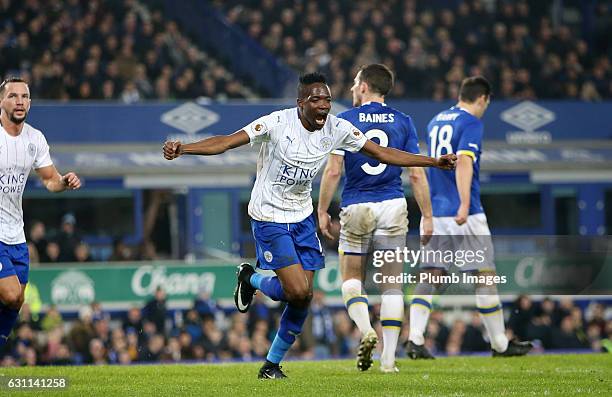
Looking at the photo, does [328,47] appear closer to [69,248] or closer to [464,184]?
[69,248]

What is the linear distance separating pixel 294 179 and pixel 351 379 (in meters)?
1.70

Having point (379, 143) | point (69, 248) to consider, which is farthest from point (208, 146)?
point (69, 248)

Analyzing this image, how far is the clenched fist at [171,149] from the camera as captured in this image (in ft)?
26.4

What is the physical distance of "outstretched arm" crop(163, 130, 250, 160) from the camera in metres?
8.11

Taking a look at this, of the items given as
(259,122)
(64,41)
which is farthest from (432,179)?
(64,41)

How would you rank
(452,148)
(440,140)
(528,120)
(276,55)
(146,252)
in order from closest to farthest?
(452,148) → (440,140) → (146,252) → (528,120) → (276,55)

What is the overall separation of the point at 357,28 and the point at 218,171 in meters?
5.41

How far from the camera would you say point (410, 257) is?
10922mm

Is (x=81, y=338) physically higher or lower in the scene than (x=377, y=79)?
lower

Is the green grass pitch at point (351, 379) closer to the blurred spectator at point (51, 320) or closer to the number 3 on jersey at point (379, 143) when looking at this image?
the number 3 on jersey at point (379, 143)

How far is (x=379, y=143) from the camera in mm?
10156

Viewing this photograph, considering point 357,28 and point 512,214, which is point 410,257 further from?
point 357,28

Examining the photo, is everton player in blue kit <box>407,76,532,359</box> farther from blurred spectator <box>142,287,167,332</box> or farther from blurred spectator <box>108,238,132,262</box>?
blurred spectator <box>108,238,132,262</box>
